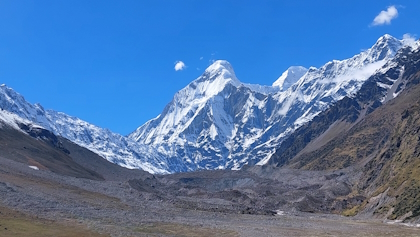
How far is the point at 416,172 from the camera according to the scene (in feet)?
559

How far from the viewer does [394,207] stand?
161 meters

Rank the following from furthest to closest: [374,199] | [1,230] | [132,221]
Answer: [374,199]
[132,221]
[1,230]

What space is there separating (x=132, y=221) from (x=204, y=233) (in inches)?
734

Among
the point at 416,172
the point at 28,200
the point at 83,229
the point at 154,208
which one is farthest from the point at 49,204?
the point at 416,172

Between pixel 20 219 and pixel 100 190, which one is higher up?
pixel 100 190

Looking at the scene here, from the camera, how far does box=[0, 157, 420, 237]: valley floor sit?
310 ft

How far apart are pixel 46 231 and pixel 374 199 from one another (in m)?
130

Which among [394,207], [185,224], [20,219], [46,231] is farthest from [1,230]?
[394,207]

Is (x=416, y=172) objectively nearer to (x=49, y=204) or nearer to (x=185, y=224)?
(x=185, y=224)

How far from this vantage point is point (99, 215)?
118 meters

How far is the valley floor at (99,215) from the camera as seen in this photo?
310ft

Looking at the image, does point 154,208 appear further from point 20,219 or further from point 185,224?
point 20,219

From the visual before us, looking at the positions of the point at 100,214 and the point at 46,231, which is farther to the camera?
the point at 100,214

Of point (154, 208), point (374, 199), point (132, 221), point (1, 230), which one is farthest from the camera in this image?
point (374, 199)
